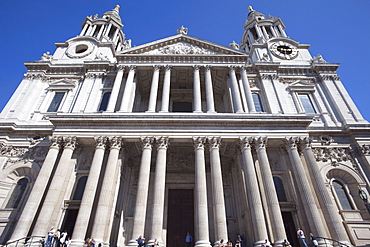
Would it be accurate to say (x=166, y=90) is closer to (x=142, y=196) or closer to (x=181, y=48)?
(x=181, y=48)

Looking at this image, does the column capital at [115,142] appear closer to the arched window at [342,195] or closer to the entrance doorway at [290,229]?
the entrance doorway at [290,229]

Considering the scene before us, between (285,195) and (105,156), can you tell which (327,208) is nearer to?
(285,195)

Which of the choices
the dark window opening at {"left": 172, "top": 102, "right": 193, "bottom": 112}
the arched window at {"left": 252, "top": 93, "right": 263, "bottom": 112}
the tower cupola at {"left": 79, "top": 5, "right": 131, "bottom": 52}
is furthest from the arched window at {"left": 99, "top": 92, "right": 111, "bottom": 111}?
the arched window at {"left": 252, "top": 93, "right": 263, "bottom": 112}

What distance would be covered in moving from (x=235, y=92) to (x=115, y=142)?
36.0ft

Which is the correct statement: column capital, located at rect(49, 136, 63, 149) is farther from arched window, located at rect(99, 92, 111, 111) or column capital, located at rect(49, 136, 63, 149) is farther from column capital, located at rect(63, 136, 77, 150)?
arched window, located at rect(99, 92, 111, 111)

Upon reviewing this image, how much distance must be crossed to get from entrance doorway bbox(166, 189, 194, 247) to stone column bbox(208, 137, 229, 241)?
4723mm

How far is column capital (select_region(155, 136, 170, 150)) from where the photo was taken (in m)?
16.4

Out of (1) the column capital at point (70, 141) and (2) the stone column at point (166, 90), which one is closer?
(1) the column capital at point (70, 141)

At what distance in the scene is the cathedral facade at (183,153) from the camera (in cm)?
1418

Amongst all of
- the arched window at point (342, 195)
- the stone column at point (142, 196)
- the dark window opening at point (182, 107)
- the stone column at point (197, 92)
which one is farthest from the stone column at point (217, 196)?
the arched window at point (342, 195)

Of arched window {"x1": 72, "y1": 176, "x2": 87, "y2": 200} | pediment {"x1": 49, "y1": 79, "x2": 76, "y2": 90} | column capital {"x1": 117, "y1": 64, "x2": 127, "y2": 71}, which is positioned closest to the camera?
arched window {"x1": 72, "y1": 176, "x2": 87, "y2": 200}

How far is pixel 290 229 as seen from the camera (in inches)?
608

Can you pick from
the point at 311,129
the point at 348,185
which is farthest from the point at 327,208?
the point at 311,129

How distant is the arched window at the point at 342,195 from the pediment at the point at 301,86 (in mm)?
9471
